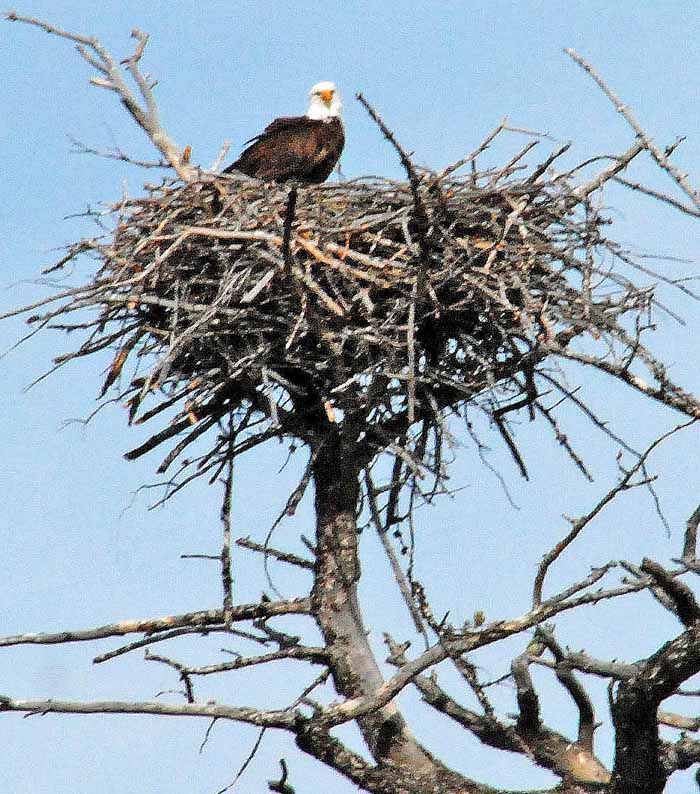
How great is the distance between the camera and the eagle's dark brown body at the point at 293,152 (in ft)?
25.5

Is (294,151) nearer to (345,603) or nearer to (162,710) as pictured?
(345,603)

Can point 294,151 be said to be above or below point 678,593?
above

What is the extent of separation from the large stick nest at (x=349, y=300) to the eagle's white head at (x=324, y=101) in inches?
109

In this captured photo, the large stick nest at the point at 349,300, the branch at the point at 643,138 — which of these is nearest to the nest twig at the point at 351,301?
the large stick nest at the point at 349,300

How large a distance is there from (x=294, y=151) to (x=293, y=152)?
15mm

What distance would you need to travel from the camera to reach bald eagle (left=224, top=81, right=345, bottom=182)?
777 centimetres

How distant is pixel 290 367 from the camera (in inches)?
229

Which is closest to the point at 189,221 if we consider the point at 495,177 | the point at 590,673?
the point at 495,177

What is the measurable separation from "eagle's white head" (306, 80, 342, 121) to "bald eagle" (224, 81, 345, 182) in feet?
1.29

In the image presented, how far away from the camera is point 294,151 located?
25.9 ft

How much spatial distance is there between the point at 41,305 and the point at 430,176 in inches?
71.2

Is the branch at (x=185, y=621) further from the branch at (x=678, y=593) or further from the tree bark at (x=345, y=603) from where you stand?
the branch at (x=678, y=593)

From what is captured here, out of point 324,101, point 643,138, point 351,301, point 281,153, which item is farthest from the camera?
point 324,101

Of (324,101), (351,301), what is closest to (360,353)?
(351,301)
